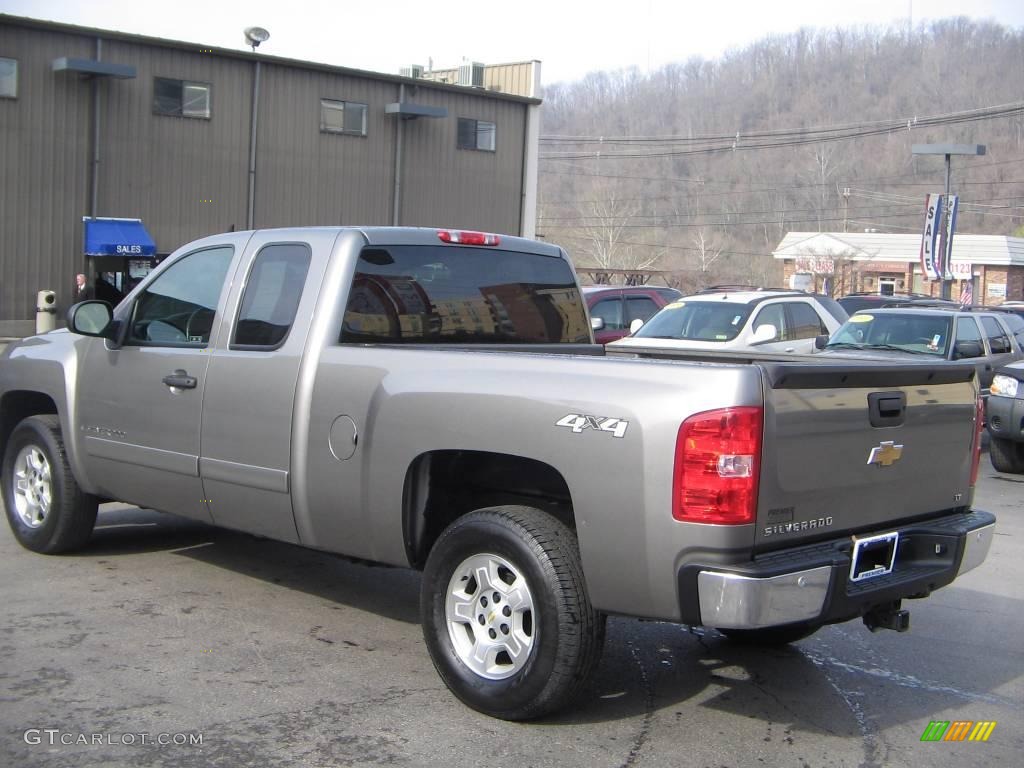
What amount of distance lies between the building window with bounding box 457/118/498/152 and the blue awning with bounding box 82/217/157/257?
486 inches

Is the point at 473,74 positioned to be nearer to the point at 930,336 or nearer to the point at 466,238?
the point at 930,336

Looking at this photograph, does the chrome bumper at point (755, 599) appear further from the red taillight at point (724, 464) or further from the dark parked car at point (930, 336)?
the dark parked car at point (930, 336)

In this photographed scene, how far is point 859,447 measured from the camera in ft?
14.6

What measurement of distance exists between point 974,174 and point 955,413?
9707cm

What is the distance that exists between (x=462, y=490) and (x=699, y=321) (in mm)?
10294

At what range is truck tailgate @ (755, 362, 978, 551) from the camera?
4.14m

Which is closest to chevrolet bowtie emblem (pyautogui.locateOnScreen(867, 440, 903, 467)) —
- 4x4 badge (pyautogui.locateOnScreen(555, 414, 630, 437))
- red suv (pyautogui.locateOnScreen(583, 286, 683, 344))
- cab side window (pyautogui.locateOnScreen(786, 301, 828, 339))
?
4x4 badge (pyautogui.locateOnScreen(555, 414, 630, 437))

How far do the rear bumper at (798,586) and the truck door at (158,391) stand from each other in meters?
3.00

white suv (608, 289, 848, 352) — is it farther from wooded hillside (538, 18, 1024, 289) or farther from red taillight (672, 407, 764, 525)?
wooded hillside (538, 18, 1024, 289)

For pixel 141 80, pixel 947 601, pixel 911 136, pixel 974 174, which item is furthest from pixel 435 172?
pixel 974 174

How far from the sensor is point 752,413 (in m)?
4.03

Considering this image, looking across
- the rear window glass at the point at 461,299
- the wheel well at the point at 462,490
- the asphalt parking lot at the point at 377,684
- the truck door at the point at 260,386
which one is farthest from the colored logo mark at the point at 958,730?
the truck door at the point at 260,386

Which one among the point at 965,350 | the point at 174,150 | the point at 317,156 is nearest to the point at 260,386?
the point at 965,350

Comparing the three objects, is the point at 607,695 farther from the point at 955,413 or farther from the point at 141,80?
the point at 141,80
